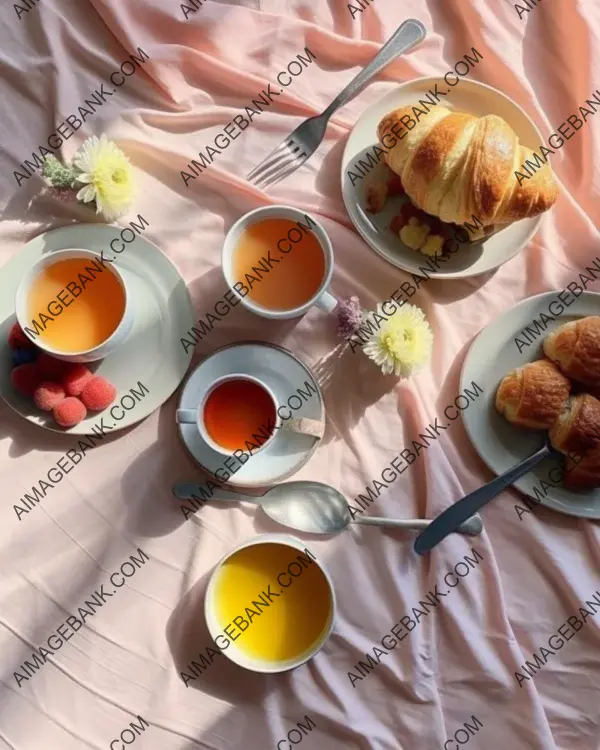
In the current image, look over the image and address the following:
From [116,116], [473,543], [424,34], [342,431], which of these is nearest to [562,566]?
[473,543]

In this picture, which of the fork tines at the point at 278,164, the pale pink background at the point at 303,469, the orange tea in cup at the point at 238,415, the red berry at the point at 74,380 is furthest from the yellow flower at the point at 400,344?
the red berry at the point at 74,380

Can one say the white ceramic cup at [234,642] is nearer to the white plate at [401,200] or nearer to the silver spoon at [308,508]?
the silver spoon at [308,508]

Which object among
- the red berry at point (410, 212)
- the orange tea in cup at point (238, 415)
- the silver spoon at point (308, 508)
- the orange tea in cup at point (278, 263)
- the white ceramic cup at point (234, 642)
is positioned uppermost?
the red berry at point (410, 212)

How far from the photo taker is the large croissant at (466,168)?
957 mm

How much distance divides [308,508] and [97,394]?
0.33 metres

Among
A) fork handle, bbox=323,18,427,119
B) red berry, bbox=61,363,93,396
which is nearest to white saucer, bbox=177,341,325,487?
red berry, bbox=61,363,93,396

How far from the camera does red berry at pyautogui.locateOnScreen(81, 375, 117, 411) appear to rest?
99cm

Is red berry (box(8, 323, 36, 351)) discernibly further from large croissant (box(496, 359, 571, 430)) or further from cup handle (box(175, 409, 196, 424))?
large croissant (box(496, 359, 571, 430))

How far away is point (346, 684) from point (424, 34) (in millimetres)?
956

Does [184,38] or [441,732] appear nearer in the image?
[441,732]

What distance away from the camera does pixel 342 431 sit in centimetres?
107

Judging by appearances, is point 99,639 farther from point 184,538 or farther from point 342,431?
point 342,431

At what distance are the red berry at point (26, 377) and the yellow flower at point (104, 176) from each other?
0.78ft

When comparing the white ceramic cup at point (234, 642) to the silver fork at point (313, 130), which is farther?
the silver fork at point (313, 130)
